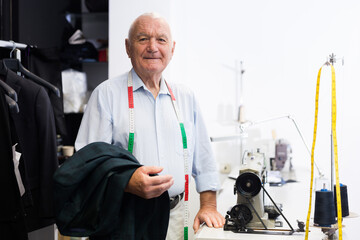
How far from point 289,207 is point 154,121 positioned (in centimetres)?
93

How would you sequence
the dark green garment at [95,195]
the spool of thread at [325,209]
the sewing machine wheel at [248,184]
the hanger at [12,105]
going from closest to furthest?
1. the dark green garment at [95,195]
2. the spool of thread at [325,209]
3. the sewing machine wheel at [248,184]
4. the hanger at [12,105]

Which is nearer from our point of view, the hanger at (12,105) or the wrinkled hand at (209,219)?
the wrinkled hand at (209,219)

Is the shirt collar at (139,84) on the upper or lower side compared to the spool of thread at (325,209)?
upper

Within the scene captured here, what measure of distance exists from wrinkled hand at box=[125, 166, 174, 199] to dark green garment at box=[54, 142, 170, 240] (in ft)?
0.09

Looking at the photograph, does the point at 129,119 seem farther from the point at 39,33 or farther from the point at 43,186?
the point at 39,33

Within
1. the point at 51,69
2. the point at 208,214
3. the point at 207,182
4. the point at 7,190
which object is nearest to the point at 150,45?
the point at 207,182

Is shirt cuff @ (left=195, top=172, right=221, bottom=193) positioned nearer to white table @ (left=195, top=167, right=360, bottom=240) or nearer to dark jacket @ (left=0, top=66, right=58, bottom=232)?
white table @ (left=195, top=167, right=360, bottom=240)

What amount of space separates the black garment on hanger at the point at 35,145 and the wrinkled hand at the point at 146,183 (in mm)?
1068

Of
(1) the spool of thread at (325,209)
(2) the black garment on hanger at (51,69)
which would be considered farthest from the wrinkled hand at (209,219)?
(2) the black garment on hanger at (51,69)

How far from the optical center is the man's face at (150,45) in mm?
1754

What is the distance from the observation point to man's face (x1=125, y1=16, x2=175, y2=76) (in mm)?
1754

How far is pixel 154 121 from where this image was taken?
5.82 ft

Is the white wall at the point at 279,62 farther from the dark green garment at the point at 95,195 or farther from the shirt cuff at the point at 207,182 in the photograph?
the dark green garment at the point at 95,195

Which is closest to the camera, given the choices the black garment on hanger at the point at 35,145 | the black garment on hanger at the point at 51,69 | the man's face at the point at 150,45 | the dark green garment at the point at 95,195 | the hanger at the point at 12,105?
the dark green garment at the point at 95,195
